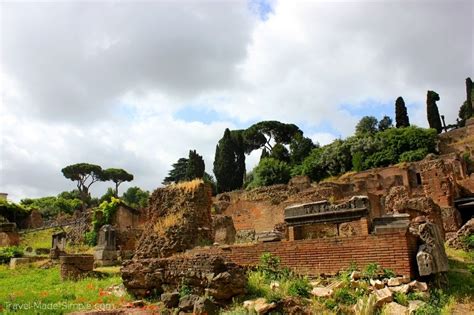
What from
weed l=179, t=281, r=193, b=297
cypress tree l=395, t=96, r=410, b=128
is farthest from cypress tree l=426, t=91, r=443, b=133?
weed l=179, t=281, r=193, b=297

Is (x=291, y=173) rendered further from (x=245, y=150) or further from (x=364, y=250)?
(x=364, y=250)

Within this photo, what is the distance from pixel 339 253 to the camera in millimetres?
9023

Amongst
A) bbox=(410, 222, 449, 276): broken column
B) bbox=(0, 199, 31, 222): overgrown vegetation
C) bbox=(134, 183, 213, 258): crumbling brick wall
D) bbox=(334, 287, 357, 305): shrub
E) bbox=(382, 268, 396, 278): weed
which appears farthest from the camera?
bbox=(0, 199, 31, 222): overgrown vegetation

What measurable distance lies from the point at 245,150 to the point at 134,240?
43525 mm

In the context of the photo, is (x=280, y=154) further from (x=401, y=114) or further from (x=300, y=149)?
(x=401, y=114)

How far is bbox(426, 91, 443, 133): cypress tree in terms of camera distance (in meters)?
57.2

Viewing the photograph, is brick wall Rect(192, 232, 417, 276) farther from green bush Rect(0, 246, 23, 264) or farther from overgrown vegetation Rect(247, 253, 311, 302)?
green bush Rect(0, 246, 23, 264)

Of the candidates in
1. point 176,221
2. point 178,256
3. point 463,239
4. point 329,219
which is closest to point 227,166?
point 176,221

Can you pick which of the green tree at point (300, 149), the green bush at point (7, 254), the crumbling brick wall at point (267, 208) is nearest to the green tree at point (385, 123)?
A: the green tree at point (300, 149)

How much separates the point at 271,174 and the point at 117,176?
113 ft

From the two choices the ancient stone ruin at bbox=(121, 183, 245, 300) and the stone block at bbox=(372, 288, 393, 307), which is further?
the ancient stone ruin at bbox=(121, 183, 245, 300)

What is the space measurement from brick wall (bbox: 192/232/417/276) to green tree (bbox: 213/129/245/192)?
47.8 metres

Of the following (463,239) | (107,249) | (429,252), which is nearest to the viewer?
(429,252)

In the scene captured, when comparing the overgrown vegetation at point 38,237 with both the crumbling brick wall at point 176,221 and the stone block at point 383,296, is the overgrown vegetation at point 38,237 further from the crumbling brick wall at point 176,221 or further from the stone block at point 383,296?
the stone block at point 383,296
